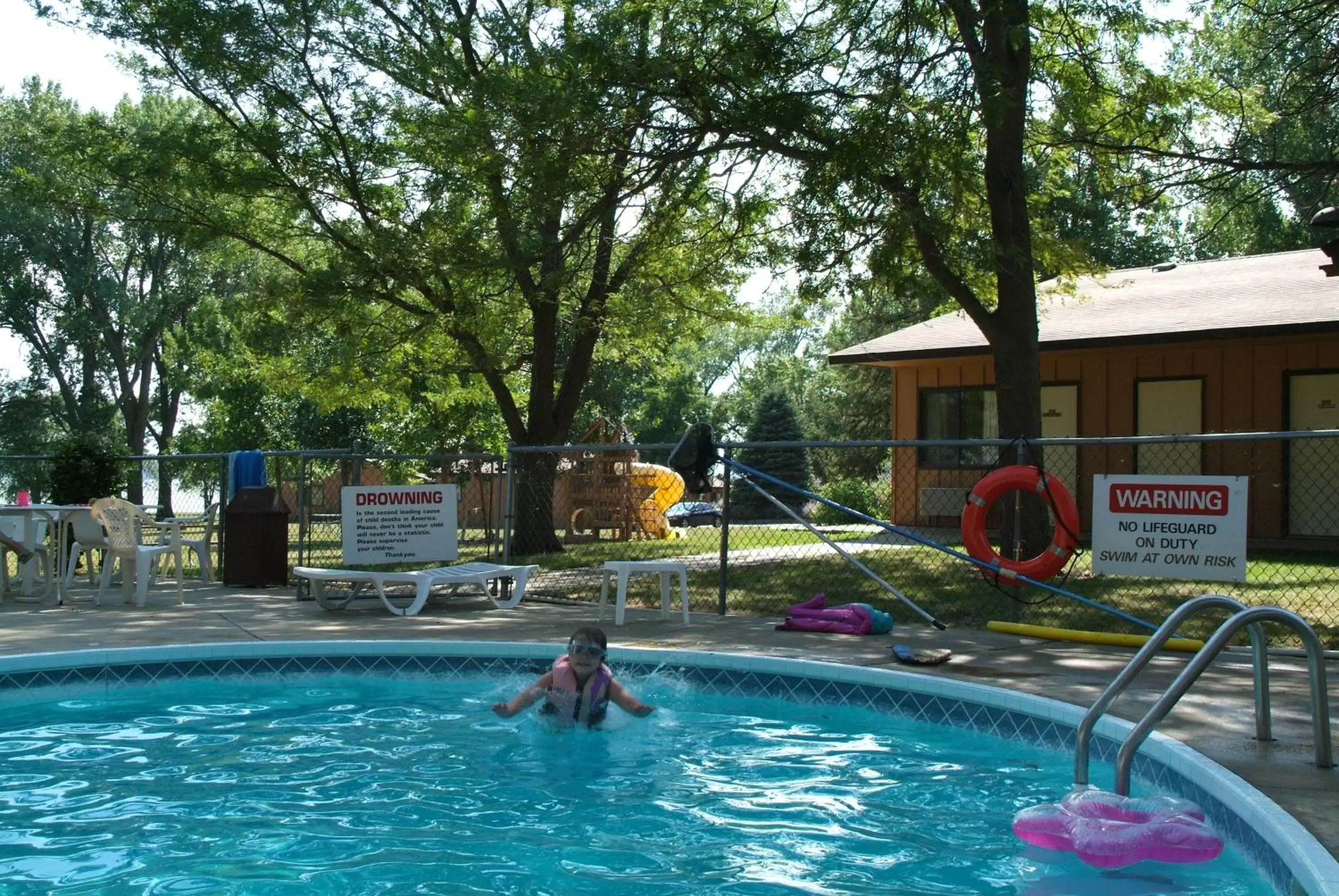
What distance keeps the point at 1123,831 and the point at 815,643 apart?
177 inches

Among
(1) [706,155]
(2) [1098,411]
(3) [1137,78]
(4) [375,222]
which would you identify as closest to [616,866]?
(1) [706,155]

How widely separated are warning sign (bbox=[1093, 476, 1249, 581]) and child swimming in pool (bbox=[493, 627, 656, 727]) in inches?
143

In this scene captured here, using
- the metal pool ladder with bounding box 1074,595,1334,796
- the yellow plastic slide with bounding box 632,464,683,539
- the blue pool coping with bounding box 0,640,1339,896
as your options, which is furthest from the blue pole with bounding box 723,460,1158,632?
the yellow plastic slide with bounding box 632,464,683,539

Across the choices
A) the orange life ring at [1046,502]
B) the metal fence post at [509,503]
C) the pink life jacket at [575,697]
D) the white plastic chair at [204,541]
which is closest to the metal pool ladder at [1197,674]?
the pink life jacket at [575,697]

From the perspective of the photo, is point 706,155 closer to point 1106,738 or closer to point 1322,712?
point 1106,738

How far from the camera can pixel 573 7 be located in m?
14.6

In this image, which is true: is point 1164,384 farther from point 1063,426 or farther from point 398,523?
point 398,523

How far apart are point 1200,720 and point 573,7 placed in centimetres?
1176

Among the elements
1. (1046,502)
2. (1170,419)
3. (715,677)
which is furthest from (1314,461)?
(715,677)

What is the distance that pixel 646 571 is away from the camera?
962cm

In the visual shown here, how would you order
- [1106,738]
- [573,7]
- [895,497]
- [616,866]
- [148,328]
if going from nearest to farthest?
1. [616,866]
2. [1106,738]
3. [573,7]
4. [895,497]
5. [148,328]

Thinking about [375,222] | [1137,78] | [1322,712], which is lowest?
[1322,712]

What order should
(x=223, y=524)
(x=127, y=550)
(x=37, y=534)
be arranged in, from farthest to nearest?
(x=223, y=524), (x=37, y=534), (x=127, y=550)

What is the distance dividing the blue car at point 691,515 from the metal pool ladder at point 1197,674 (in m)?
24.2
